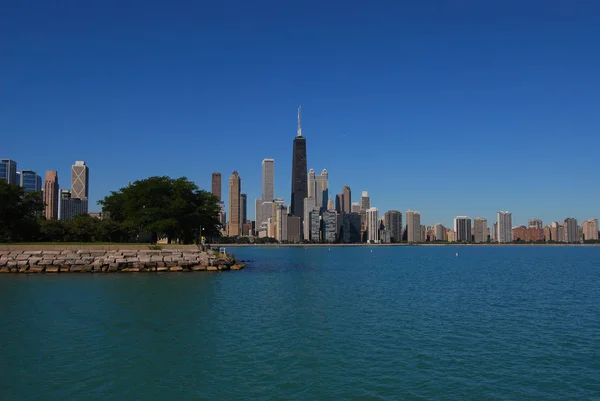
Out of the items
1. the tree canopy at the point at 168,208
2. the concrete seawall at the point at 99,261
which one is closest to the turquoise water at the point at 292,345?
the concrete seawall at the point at 99,261

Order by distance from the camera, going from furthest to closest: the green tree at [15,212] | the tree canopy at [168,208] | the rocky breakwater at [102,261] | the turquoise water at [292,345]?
the tree canopy at [168,208], the green tree at [15,212], the rocky breakwater at [102,261], the turquoise water at [292,345]

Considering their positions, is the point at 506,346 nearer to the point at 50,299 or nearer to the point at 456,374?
the point at 456,374

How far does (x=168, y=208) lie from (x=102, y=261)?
18593 millimetres

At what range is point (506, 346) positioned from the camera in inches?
887

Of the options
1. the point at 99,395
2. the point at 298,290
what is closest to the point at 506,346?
the point at 99,395

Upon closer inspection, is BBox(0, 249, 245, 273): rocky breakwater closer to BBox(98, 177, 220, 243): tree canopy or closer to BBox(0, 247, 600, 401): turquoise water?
BBox(98, 177, 220, 243): tree canopy

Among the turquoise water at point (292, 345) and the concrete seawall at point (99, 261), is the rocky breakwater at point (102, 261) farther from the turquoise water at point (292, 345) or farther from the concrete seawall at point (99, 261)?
the turquoise water at point (292, 345)

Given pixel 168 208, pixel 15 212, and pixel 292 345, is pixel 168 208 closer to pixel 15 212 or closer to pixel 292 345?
pixel 15 212

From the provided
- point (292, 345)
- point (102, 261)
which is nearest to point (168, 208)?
point (102, 261)

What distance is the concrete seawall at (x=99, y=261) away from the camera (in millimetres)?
56191

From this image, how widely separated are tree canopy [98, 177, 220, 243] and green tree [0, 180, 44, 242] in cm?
1255

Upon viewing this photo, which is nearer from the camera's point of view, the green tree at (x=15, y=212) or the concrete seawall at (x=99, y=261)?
the concrete seawall at (x=99, y=261)

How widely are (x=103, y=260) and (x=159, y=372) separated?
43.6m

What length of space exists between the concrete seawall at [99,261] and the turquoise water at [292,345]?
A: 17006 millimetres
